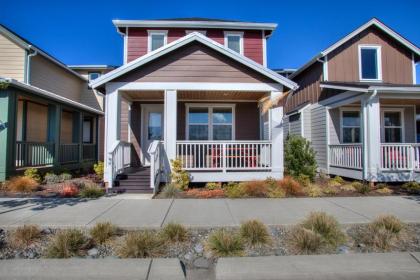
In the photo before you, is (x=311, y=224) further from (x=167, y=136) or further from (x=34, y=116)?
(x=34, y=116)

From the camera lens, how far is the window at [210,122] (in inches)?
458

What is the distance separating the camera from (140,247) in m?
3.92

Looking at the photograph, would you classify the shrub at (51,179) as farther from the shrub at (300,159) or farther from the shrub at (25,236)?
the shrub at (300,159)

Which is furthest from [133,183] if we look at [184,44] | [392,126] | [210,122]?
[392,126]

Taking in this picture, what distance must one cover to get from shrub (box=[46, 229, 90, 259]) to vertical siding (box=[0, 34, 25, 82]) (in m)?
11.1

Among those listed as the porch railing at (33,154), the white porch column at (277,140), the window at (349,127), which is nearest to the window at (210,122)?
the white porch column at (277,140)

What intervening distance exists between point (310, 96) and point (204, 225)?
35.3 feet

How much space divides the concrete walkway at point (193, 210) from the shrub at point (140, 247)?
937mm

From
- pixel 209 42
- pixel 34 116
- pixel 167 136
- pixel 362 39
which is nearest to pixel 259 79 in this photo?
pixel 209 42

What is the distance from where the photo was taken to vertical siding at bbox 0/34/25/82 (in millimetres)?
12148

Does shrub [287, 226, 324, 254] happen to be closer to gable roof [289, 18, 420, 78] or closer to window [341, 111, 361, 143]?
window [341, 111, 361, 143]

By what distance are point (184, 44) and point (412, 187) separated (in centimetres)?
911

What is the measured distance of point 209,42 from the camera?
8.98 meters

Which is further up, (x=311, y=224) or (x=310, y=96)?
(x=310, y=96)
